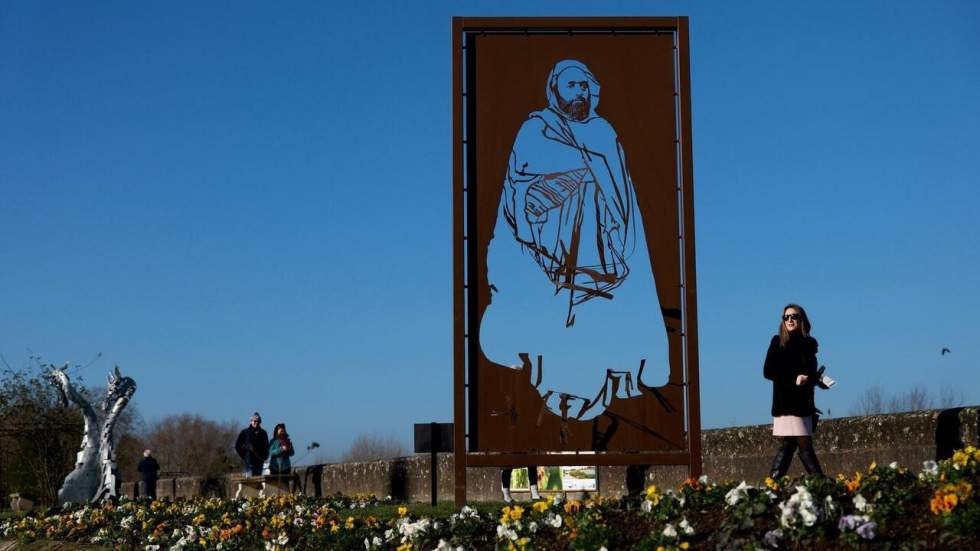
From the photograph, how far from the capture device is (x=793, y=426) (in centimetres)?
973

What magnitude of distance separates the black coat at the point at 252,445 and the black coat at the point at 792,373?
41.7 feet

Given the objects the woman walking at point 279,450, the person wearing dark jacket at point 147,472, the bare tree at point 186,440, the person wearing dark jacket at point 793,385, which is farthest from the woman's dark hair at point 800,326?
the bare tree at point 186,440

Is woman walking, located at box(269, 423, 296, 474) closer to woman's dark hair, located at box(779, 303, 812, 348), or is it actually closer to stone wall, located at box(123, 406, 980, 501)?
stone wall, located at box(123, 406, 980, 501)

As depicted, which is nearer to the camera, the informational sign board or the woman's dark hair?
the woman's dark hair

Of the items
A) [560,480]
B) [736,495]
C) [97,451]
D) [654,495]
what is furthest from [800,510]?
[97,451]

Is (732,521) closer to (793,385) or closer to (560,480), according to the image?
(793,385)

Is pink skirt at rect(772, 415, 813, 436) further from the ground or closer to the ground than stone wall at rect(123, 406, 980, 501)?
further from the ground

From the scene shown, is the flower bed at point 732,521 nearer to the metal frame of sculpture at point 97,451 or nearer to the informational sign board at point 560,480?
the informational sign board at point 560,480

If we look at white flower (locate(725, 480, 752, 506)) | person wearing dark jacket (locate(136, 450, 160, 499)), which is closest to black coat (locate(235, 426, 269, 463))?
person wearing dark jacket (locate(136, 450, 160, 499))

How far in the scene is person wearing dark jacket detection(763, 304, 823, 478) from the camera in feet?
31.9

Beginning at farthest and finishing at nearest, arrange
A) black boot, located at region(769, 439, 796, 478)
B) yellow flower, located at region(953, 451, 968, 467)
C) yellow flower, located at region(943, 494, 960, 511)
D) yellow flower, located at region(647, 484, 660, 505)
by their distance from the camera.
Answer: black boot, located at region(769, 439, 796, 478), yellow flower, located at region(647, 484, 660, 505), yellow flower, located at region(953, 451, 968, 467), yellow flower, located at region(943, 494, 960, 511)

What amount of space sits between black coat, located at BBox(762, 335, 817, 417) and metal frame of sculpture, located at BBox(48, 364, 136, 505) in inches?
568

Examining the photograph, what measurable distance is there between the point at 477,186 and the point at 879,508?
5363mm

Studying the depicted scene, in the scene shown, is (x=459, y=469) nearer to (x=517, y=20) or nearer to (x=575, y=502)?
(x=575, y=502)
